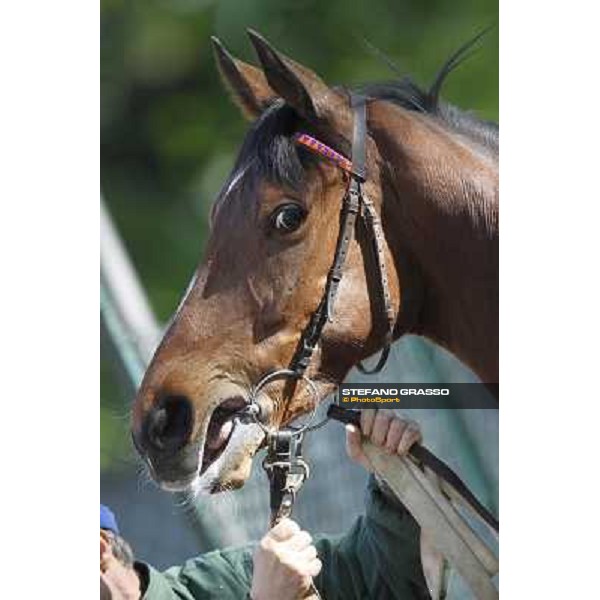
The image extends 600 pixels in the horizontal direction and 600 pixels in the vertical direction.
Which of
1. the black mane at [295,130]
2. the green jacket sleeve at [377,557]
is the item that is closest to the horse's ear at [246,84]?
the black mane at [295,130]

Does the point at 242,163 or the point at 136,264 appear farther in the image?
the point at 136,264

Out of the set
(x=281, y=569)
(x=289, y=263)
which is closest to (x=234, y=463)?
(x=281, y=569)

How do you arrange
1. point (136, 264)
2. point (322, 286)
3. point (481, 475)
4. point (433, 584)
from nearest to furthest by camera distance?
1. point (322, 286)
2. point (433, 584)
3. point (481, 475)
4. point (136, 264)

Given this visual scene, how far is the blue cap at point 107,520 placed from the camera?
2203mm

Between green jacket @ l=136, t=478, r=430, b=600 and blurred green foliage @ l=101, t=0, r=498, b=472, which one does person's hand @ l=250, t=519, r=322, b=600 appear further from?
blurred green foliage @ l=101, t=0, r=498, b=472

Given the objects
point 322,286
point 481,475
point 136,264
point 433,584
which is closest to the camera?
point 322,286

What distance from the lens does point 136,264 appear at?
2379mm

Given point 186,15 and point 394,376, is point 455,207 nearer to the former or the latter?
point 394,376

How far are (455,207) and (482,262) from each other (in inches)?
5.3

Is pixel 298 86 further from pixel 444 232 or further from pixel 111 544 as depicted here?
pixel 111 544
